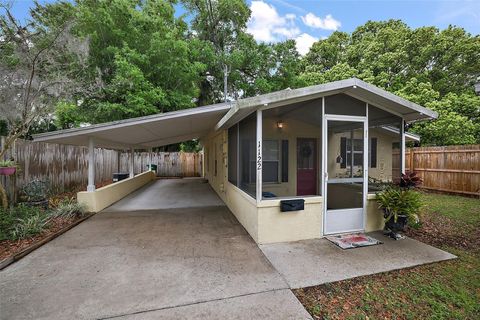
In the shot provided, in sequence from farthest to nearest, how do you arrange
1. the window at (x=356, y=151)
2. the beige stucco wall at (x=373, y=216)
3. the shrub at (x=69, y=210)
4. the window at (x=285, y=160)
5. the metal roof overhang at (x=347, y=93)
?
the window at (x=285, y=160)
the shrub at (x=69, y=210)
the window at (x=356, y=151)
the beige stucco wall at (x=373, y=216)
the metal roof overhang at (x=347, y=93)

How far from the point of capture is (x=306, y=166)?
7.01 m

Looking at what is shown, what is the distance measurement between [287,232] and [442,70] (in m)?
17.6

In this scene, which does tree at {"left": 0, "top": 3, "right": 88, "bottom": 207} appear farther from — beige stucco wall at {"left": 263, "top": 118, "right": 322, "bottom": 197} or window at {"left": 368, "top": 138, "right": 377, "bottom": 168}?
window at {"left": 368, "top": 138, "right": 377, "bottom": 168}

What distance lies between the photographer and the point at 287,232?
4.19m

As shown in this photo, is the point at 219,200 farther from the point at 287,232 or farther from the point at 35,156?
the point at 35,156

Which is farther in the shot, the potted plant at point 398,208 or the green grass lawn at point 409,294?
the potted plant at point 398,208

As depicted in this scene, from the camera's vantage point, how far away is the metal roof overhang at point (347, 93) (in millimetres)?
3854

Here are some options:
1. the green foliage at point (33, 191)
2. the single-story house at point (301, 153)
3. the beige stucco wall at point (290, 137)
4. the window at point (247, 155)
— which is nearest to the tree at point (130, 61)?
the single-story house at point (301, 153)

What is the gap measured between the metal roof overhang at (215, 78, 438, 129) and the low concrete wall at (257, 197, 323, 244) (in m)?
1.73

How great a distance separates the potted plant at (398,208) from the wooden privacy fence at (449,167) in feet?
19.5

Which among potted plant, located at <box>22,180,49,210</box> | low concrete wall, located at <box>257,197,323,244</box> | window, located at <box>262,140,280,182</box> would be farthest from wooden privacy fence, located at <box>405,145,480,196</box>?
potted plant, located at <box>22,180,49,210</box>

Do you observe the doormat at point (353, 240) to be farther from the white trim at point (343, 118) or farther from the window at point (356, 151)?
the white trim at point (343, 118)

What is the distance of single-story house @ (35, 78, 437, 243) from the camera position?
13.5 feet

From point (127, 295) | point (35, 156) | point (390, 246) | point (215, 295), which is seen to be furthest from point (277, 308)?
point (35, 156)
